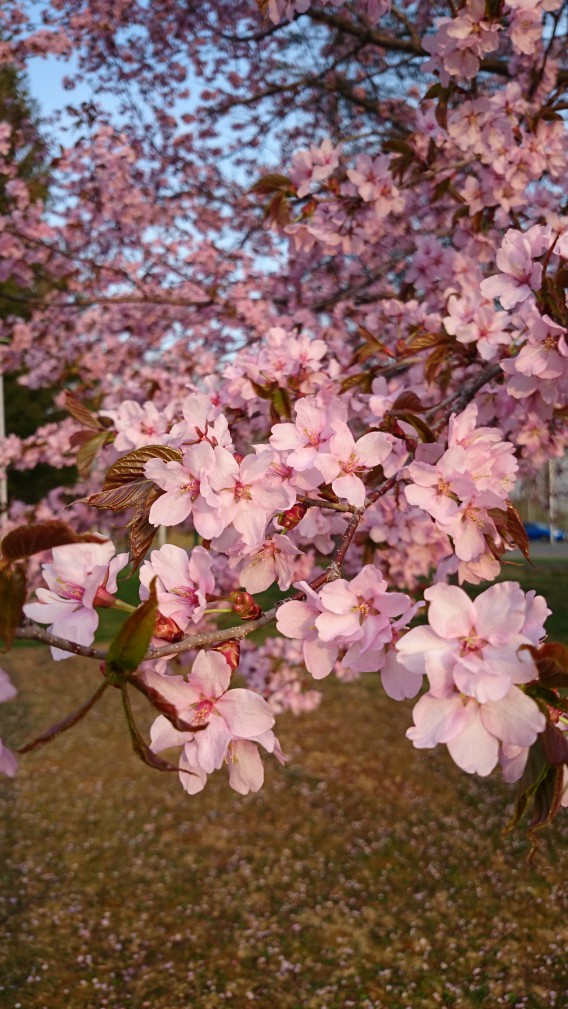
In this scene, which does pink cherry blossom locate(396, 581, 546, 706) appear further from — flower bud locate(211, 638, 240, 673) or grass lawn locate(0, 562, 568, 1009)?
grass lawn locate(0, 562, 568, 1009)

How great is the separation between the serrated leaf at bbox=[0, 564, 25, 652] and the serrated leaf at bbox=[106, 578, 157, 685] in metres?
0.11

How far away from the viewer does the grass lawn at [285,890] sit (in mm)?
3414

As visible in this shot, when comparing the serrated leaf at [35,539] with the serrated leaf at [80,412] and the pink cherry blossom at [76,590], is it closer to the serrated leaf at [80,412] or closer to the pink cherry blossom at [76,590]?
the pink cherry blossom at [76,590]

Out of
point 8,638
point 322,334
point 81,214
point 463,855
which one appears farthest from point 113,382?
point 8,638

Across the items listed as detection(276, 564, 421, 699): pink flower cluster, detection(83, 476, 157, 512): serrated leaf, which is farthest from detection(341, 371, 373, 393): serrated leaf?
detection(276, 564, 421, 699): pink flower cluster

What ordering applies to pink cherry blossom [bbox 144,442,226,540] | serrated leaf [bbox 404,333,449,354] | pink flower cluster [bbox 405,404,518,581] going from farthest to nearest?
serrated leaf [bbox 404,333,449,354]
pink flower cluster [bbox 405,404,518,581]
pink cherry blossom [bbox 144,442,226,540]

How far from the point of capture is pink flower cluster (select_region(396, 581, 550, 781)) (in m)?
0.86

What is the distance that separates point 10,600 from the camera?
2.67 feet

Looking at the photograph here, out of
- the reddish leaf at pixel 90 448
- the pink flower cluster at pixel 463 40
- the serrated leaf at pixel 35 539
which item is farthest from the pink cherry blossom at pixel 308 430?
the pink flower cluster at pixel 463 40

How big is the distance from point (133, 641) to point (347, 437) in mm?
598

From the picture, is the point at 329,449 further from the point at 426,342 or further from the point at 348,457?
the point at 426,342

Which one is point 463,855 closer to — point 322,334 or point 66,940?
point 66,940

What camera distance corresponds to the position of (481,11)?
6.76 ft

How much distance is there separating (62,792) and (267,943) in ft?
9.41
